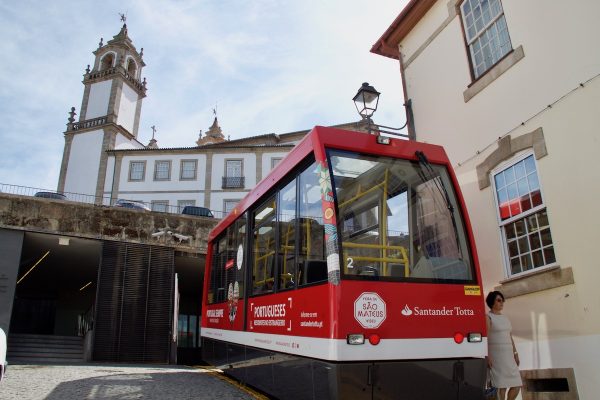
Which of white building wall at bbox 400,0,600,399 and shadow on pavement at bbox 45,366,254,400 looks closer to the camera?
white building wall at bbox 400,0,600,399

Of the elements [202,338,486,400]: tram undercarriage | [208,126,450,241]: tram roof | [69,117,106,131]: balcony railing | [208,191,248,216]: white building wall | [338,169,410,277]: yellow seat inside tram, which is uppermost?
[69,117,106,131]: balcony railing

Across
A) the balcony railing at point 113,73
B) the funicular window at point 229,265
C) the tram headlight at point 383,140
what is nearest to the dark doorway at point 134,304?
the funicular window at point 229,265

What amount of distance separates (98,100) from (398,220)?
44416mm

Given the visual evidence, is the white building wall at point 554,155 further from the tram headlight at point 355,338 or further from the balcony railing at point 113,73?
the balcony railing at point 113,73

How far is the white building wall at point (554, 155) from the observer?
547 centimetres

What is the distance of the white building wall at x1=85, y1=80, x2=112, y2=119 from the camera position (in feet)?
141

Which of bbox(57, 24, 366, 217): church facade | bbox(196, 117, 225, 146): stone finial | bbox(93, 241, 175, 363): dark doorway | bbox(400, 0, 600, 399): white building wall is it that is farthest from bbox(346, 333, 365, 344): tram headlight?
bbox(196, 117, 225, 146): stone finial

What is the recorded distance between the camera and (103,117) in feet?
138

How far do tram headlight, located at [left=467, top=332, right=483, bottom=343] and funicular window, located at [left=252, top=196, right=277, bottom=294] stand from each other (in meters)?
2.35

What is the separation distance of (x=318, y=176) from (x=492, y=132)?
362cm

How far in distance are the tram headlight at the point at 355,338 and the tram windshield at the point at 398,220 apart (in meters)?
0.55

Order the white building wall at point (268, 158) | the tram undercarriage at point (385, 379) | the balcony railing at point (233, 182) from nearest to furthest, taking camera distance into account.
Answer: the tram undercarriage at point (385, 379)
the white building wall at point (268, 158)
the balcony railing at point (233, 182)

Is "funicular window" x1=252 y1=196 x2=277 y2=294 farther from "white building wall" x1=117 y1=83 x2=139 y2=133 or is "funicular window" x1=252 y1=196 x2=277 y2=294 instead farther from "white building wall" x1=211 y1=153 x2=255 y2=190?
"white building wall" x1=117 y1=83 x2=139 y2=133

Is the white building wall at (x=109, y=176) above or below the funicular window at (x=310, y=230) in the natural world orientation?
above
